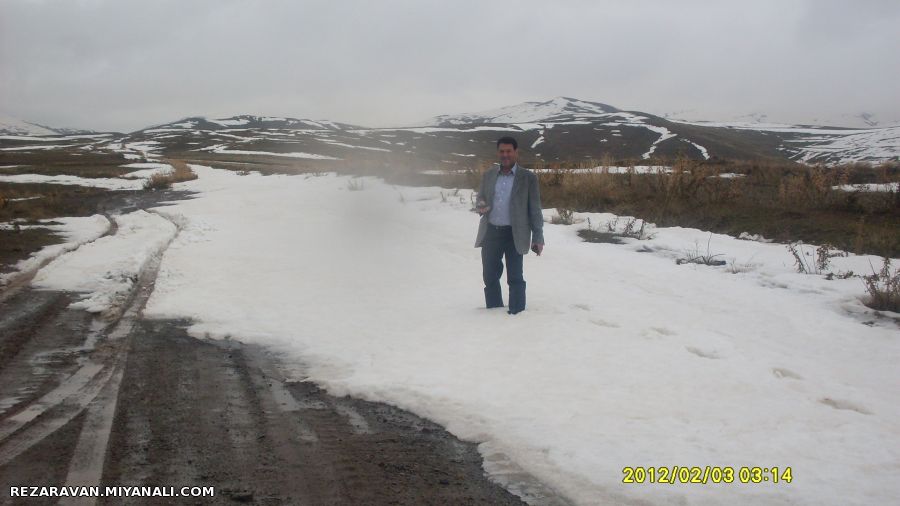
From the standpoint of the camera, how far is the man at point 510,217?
18.7 feet

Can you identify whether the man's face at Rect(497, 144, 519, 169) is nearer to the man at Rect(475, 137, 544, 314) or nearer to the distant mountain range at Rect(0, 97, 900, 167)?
the man at Rect(475, 137, 544, 314)

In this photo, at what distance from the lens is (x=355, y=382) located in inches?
167

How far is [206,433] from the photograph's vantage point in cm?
331

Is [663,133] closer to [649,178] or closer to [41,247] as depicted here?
[649,178]

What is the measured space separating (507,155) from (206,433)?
3.75m

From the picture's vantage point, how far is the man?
5703 mm

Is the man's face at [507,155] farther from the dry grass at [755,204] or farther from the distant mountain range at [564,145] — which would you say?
the distant mountain range at [564,145]

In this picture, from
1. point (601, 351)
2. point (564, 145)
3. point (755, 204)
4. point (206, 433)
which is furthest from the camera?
point (564, 145)

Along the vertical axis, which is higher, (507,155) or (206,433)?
(507,155)

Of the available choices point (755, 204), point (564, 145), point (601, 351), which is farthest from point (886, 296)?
point (564, 145)

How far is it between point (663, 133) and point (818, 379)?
3822 inches

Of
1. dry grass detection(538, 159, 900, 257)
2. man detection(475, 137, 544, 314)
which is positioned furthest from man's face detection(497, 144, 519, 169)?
dry grass detection(538, 159, 900, 257)

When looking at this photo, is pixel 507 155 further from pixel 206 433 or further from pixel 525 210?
pixel 206 433

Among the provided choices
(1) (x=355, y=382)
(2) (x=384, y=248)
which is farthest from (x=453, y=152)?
(1) (x=355, y=382)
